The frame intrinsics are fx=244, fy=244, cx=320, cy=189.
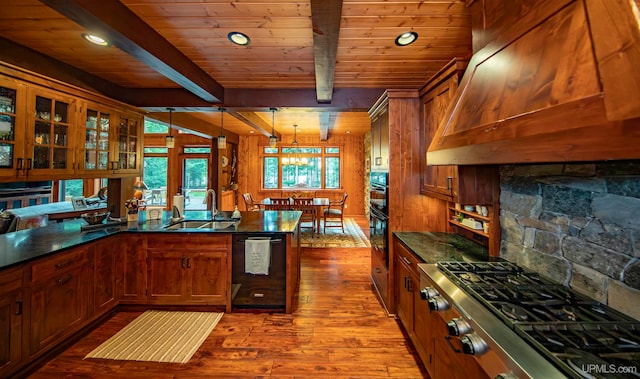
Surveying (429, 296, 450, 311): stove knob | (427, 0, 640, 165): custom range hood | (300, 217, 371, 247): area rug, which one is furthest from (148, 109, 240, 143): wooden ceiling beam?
(429, 296, 450, 311): stove knob

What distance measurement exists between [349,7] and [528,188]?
1.71 metres

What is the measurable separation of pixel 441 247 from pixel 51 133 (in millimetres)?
3732

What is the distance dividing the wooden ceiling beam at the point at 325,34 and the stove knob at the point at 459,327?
6.04ft

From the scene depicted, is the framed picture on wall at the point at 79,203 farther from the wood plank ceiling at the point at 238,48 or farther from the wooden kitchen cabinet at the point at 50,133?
the wooden kitchen cabinet at the point at 50,133

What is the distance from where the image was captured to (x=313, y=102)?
130 inches

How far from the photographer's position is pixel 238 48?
2.26 metres

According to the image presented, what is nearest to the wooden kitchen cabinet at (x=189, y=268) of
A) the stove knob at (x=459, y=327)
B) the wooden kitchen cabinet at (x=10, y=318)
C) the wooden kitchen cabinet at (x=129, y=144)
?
the wooden kitchen cabinet at (x=10, y=318)

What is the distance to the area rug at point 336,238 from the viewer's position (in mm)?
5157

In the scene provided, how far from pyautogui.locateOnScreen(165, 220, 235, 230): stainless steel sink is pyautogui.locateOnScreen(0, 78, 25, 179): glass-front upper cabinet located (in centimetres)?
126

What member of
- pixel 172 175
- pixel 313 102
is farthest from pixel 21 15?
pixel 172 175

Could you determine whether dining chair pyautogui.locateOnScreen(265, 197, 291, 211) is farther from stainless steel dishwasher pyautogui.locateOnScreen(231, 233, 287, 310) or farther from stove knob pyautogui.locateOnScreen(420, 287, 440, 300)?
stove knob pyautogui.locateOnScreen(420, 287, 440, 300)

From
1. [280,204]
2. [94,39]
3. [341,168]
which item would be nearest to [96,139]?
[94,39]

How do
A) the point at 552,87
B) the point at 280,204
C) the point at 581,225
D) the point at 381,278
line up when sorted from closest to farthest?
the point at 552,87 → the point at 581,225 → the point at 381,278 → the point at 280,204

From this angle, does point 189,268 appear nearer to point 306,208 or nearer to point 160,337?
point 160,337
